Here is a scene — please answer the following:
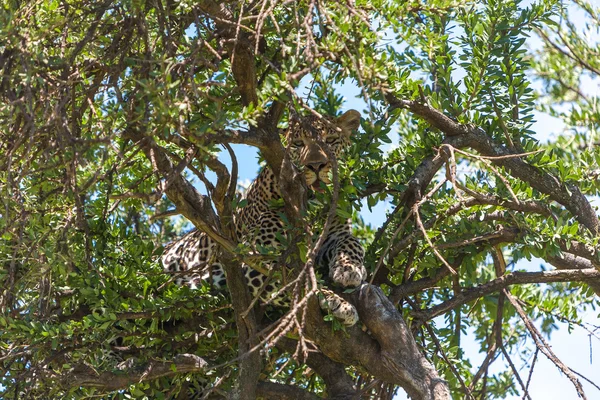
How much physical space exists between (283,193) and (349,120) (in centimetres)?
143

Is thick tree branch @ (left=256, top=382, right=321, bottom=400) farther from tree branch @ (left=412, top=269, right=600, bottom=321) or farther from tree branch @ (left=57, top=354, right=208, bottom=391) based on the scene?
tree branch @ (left=412, top=269, right=600, bottom=321)

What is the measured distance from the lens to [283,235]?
6.49 metres

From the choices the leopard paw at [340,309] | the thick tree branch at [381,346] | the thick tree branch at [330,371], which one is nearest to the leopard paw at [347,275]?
the thick tree branch at [381,346]

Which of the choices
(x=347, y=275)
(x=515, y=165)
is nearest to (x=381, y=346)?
(x=347, y=275)

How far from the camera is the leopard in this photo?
554 centimetres

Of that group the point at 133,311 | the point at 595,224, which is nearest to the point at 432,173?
the point at 595,224

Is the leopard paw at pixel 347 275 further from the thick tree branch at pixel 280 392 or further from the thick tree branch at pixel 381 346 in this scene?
the thick tree branch at pixel 280 392

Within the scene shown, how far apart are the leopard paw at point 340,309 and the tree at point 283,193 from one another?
0.27 feet

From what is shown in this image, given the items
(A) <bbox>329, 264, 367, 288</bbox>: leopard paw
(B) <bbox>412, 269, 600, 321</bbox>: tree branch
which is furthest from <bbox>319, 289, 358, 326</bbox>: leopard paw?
(B) <bbox>412, 269, 600, 321</bbox>: tree branch

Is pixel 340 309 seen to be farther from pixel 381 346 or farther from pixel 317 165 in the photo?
pixel 317 165

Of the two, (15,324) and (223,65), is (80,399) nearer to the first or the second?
(15,324)

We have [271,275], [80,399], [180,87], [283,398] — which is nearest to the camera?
[180,87]

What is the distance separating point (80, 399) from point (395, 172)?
256 cm

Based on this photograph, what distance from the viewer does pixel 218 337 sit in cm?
608
